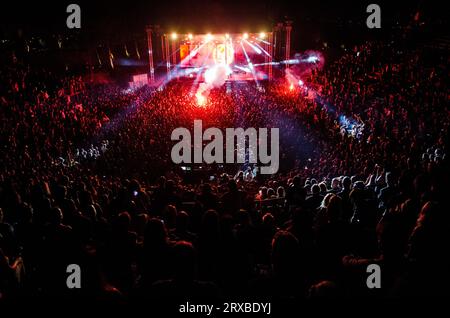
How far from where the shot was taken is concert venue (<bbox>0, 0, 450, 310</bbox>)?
8.26 ft

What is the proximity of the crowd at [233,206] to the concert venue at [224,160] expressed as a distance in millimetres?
21

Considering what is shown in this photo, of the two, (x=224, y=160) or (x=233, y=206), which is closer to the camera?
(x=233, y=206)

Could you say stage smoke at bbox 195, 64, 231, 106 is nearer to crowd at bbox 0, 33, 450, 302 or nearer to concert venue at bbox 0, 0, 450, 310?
concert venue at bbox 0, 0, 450, 310

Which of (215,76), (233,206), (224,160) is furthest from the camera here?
(215,76)

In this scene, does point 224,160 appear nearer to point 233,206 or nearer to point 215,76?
point 233,206

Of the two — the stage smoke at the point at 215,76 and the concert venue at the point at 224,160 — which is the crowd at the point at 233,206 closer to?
the concert venue at the point at 224,160

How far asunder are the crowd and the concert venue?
2cm

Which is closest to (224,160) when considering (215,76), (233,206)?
(233,206)

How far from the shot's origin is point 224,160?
36.9 ft

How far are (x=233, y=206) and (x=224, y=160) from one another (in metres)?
6.23

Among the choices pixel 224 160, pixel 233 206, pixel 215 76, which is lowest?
pixel 224 160

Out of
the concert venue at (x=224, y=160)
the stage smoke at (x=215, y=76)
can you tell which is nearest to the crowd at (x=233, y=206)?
the concert venue at (x=224, y=160)

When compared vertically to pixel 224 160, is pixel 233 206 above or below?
above

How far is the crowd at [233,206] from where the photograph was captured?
2469 millimetres
